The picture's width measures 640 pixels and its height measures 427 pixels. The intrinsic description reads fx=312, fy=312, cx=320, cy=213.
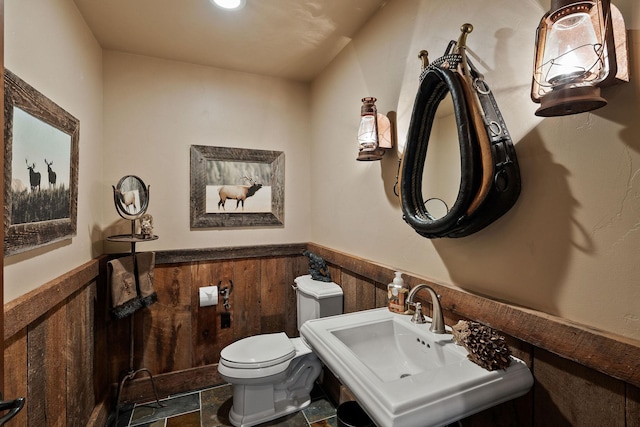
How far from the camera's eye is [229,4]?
1.67 metres

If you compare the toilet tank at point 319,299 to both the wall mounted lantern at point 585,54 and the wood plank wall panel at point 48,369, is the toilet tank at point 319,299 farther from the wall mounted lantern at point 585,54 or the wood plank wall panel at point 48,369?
the wall mounted lantern at point 585,54

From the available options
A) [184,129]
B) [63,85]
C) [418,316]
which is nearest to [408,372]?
[418,316]

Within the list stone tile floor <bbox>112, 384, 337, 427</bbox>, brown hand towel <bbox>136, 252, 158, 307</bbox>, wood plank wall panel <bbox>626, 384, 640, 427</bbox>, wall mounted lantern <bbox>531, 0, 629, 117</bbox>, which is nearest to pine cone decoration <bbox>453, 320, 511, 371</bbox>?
wood plank wall panel <bbox>626, 384, 640, 427</bbox>

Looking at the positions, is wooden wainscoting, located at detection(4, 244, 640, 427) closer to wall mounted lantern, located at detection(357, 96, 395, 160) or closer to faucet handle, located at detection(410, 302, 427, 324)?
faucet handle, located at detection(410, 302, 427, 324)

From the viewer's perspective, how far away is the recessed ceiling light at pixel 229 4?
165 centimetres

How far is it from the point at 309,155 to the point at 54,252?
189 centimetres

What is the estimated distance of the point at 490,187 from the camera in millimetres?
1027

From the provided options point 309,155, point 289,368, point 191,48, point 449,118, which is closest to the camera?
point 449,118

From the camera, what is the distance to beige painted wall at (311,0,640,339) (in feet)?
2.66

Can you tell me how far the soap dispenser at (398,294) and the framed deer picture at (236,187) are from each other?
1398mm

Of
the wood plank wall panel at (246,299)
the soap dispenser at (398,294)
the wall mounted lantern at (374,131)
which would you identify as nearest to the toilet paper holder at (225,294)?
the wood plank wall panel at (246,299)

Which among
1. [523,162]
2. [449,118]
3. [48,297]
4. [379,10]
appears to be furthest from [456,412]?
[379,10]

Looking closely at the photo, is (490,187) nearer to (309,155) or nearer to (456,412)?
(456,412)

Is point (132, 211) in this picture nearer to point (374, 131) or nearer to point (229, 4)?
point (229, 4)
